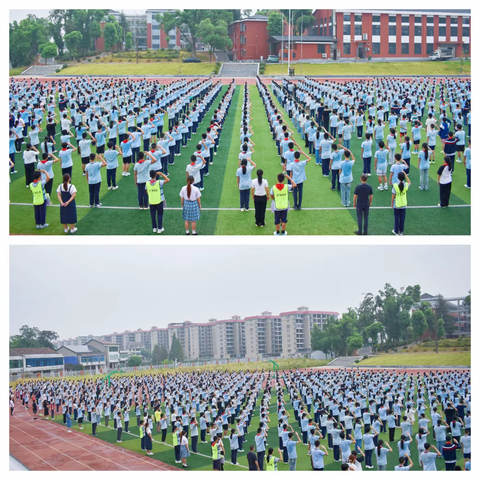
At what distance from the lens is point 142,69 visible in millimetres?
41219

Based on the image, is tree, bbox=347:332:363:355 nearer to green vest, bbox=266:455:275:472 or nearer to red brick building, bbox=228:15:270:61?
green vest, bbox=266:455:275:472

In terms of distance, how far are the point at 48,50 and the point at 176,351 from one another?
19.8 meters

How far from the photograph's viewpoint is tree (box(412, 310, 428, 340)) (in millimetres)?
24000

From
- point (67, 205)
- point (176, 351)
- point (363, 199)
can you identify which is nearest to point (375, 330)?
point (176, 351)

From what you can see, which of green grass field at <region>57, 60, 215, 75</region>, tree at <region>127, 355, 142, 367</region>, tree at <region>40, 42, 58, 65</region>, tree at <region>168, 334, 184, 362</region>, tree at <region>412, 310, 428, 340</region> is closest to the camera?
tree at <region>412, 310, 428, 340</region>

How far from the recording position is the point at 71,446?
14.2 m

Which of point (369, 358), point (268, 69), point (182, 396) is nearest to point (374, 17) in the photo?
point (268, 69)

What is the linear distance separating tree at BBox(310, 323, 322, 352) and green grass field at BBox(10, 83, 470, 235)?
39.9ft

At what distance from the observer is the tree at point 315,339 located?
26053mm

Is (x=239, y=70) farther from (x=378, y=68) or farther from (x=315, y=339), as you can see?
(x=315, y=339)

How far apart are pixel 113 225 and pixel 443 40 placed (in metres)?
45.1

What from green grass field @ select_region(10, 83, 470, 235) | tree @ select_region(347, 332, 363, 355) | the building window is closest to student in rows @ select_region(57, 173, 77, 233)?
green grass field @ select_region(10, 83, 470, 235)

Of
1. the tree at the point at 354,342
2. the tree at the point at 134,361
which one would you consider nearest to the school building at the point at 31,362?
the tree at the point at 134,361

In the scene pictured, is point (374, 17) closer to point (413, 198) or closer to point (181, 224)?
point (413, 198)
